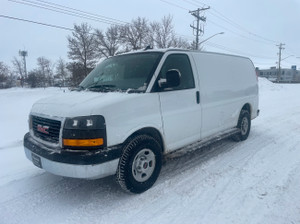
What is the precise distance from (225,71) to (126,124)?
311 centimetres

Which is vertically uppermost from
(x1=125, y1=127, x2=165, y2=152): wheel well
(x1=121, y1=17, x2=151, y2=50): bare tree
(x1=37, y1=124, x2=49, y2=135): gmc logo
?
(x1=121, y1=17, x2=151, y2=50): bare tree

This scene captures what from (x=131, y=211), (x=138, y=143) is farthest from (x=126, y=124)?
(x=131, y=211)

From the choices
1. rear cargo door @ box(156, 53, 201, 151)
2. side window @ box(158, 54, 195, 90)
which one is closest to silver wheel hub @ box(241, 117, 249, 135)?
rear cargo door @ box(156, 53, 201, 151)

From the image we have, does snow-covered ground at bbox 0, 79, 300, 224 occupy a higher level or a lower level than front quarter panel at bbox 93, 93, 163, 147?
lower

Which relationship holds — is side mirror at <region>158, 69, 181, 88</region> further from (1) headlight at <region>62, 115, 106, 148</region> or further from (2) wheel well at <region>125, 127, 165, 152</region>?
(1) headlight at <region>62, 115, 106, 148</region>

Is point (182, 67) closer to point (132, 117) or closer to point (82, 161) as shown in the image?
point (132, 117)

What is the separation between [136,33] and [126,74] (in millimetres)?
36099

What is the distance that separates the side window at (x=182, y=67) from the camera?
3.88 metres

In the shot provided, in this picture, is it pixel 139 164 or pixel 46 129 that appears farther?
pixel 139 164

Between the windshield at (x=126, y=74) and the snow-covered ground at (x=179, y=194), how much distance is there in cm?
160

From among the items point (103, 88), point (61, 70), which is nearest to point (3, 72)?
point (61, 70)

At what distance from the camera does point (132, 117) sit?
3195 millimetres

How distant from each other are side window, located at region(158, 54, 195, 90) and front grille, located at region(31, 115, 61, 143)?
72.9 inches

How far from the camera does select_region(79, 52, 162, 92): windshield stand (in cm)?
360
